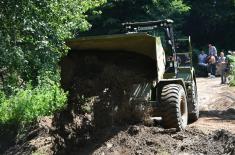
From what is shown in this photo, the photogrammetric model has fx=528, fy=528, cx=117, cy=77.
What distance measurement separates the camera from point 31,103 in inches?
457

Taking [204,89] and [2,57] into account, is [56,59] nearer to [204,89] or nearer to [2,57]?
[2,57]

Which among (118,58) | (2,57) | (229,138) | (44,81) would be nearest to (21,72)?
(44,81)

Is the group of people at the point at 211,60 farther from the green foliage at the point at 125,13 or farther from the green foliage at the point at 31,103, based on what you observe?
the green foliage at the point at 31,103

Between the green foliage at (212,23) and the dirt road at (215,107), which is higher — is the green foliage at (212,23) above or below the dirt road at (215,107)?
above

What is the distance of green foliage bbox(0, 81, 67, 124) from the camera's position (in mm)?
11136

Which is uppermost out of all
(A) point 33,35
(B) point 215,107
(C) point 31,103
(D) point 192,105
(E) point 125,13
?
(E) point 125,13

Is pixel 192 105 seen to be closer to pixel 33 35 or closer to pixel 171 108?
pixel 171 108

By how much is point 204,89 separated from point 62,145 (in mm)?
12465

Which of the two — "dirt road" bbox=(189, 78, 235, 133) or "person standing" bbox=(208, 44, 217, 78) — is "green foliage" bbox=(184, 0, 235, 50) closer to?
"person standing" bbox=(208, 44, 217, 78)

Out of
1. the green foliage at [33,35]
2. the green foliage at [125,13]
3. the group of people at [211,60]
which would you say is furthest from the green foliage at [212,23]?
the green foliage at [33,35]

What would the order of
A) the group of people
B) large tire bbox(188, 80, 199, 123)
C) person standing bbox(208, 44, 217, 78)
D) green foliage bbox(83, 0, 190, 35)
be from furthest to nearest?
person standing bbox(208, 44, 217, 78) → green foliage bbox(83, 0, 190, 35) → the group of people → large tire bbox(188, 80, 199, 123)

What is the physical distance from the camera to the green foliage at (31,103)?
1114 centimetres

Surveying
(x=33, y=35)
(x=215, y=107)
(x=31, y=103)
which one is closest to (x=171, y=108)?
(x=33, y=35)

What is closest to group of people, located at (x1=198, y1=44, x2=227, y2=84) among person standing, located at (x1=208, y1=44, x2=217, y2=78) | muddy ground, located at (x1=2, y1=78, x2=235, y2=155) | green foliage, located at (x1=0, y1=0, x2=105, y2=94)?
person standing, located at (x1=208, y1=44, x2=217, y2=78)
